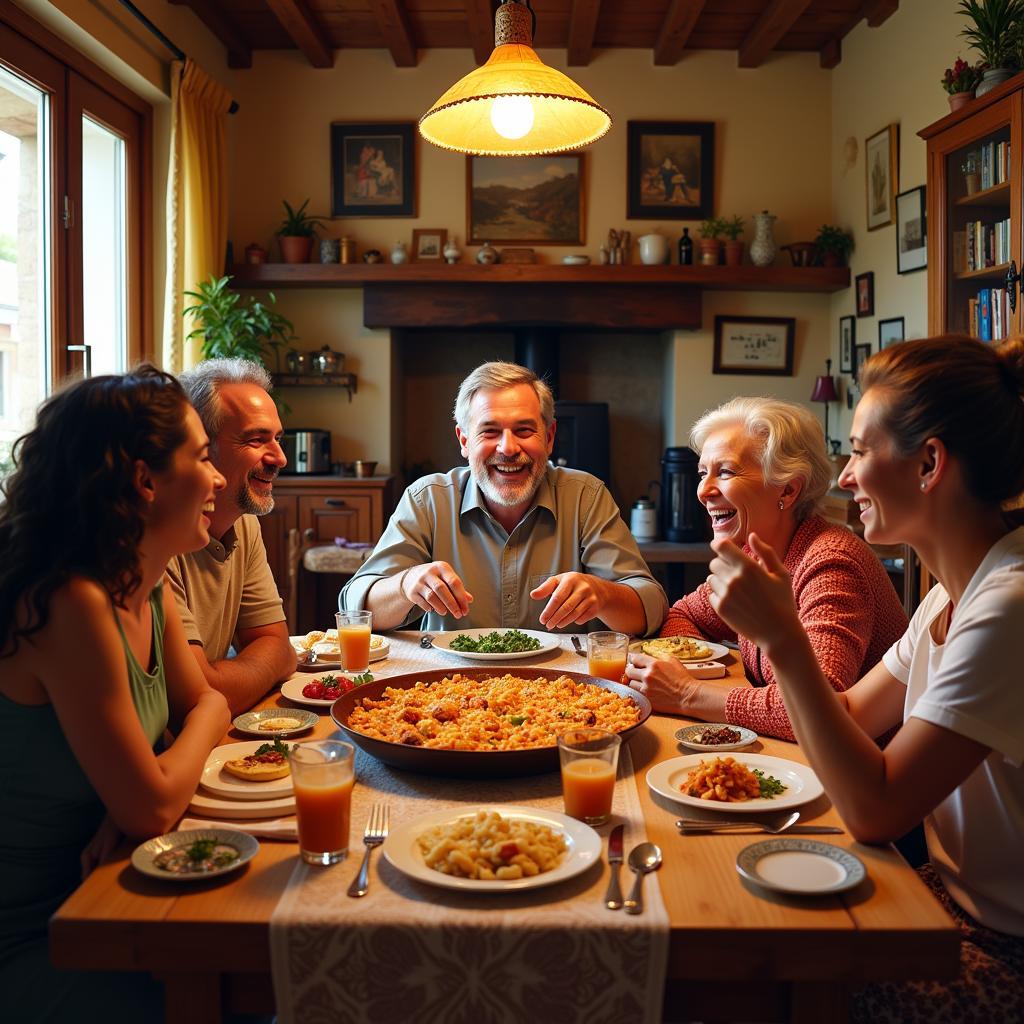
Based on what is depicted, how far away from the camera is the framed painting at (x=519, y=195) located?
548cm

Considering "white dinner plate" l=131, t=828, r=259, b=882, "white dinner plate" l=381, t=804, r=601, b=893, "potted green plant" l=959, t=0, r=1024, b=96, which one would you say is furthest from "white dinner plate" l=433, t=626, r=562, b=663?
"potted green plant" l=959, t=0, r=1024, b=96

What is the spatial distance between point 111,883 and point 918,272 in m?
4.27

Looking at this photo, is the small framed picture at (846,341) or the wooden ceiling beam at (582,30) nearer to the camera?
the wooden ceiling beam at (582,30)

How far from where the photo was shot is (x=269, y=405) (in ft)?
7.15

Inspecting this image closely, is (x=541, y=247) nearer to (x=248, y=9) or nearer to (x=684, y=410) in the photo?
(x=684, y=410)

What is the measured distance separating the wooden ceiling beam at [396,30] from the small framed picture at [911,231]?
2490 mm

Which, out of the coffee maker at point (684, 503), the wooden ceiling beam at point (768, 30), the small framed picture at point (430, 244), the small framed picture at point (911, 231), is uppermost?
the wooden ceiling beam at point (768, 30)

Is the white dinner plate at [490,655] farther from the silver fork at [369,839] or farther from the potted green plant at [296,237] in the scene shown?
the potted green plant at [296,237]

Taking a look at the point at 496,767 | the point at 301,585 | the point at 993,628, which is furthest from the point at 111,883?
the point at 301,585

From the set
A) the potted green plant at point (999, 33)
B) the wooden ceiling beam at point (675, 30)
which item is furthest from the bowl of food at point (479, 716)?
the wooden ceiling beam at point (675, 30)

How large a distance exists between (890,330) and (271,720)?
397cm

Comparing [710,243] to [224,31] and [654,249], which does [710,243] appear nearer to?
[654,249]

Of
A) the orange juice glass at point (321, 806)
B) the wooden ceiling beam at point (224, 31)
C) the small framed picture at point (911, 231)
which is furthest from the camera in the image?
the wooden ceiling beam at point (224, 31)

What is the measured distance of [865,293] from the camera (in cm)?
504
